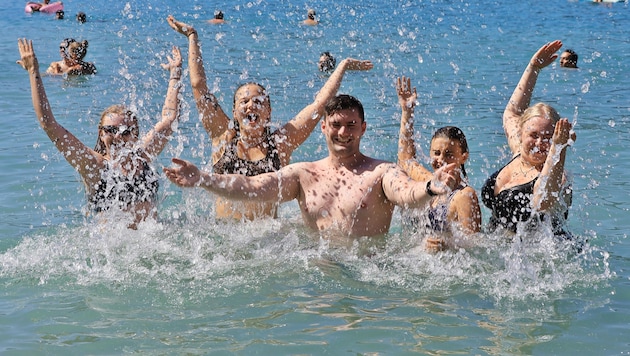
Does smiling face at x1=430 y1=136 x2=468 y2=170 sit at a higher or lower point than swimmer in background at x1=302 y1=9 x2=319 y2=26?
lower

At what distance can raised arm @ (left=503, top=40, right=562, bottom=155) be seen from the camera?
24.0ft

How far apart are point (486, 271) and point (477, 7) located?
21.7m

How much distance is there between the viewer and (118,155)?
7152 millimetres

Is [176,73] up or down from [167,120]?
up

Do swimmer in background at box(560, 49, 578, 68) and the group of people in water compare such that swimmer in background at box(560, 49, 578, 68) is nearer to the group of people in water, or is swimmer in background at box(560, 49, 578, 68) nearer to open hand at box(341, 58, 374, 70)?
the group of people in water

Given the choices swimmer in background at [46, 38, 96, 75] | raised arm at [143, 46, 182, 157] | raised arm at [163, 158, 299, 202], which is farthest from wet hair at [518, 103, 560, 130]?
swimmer in background at [46, 38, 96, 75]

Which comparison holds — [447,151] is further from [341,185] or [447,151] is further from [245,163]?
[245,163]

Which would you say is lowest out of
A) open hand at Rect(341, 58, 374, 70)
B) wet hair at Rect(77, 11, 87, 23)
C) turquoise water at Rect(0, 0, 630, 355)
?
turquoise water at Rect(0, 0, 630, 355)

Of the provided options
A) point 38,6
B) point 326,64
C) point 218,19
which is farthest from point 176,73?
point 38,6

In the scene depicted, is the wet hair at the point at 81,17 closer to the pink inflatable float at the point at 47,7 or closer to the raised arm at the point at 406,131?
the pink inflatable float at the point at 47,7

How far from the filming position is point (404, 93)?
22.5 feet

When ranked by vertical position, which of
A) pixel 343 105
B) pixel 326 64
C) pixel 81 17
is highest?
pixel 81 17

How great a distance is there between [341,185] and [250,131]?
1197mm

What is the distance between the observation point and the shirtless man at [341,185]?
5949 millimetres
